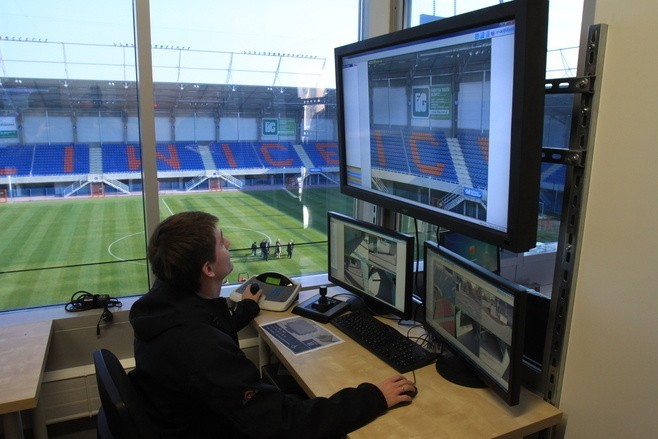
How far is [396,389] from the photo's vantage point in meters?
1.36

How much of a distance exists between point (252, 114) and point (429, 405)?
1834 mm

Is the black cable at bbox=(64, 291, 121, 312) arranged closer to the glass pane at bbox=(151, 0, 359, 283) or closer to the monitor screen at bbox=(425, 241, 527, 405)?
the glass pane at bbox=(151, 0, 359, 283)

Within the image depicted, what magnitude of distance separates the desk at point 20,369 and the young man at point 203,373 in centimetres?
41

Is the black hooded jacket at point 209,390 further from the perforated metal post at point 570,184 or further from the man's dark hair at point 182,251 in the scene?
the perforated metal post at point 570,184

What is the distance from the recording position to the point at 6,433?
1.51 meters

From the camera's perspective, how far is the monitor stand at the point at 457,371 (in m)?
1.45

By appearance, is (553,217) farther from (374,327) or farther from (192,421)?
(192,421)

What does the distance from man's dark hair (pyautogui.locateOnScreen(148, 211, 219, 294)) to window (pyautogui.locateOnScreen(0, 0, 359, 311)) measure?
602 mm

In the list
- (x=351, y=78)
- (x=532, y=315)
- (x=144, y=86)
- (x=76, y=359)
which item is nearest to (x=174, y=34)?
(x=144, y=86)

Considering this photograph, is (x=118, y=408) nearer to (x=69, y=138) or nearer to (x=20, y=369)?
(x=20, y=369)

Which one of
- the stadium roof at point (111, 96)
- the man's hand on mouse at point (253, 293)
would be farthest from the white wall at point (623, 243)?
the stadium roof at point (111, 96)

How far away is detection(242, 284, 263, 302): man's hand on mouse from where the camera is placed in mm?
2086

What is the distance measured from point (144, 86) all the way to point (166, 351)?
1.35 metres

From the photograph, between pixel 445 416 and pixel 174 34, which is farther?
pixel 174 34
